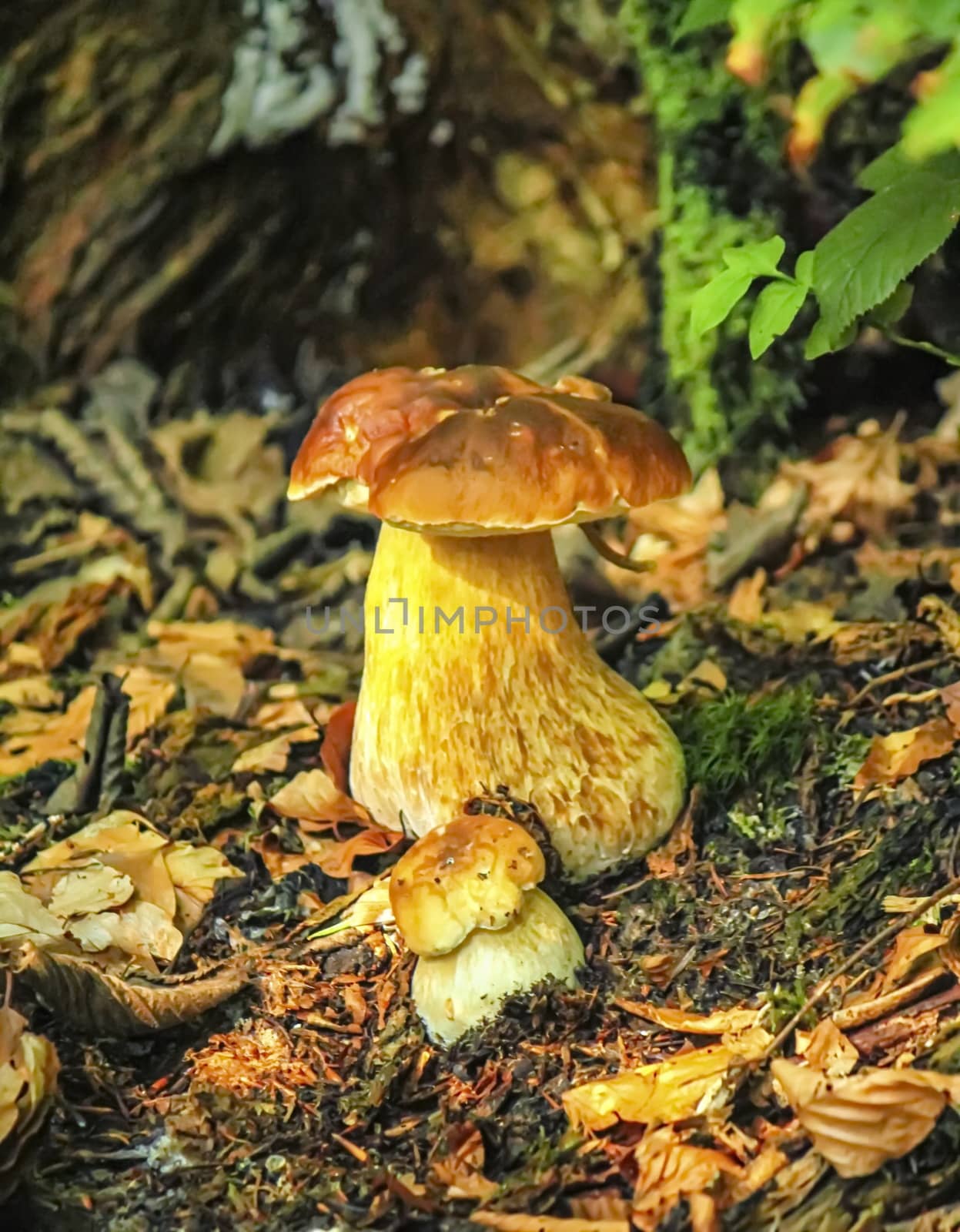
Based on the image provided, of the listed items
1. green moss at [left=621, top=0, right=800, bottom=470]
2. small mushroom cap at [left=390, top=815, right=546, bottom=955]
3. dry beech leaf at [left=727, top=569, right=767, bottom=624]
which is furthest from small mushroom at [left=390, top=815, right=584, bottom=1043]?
green moss at [left=621, top=0, right=800, bottom=470]

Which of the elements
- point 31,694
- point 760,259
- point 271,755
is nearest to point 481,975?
point 271,755

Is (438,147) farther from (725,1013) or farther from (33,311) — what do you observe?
(725,1013)

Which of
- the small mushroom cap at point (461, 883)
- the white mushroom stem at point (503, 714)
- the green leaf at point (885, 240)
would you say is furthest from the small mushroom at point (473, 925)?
the green leaf at point (885, 240)

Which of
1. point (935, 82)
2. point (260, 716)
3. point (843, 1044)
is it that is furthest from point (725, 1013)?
point (260, 716)

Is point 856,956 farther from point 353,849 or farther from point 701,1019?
point 353,849

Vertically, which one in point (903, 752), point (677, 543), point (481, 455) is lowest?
point (677, 543)

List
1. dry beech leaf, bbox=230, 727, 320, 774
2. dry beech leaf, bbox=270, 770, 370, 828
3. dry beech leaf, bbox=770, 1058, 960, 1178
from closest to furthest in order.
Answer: dry beech leaf, bbox=770, 1058, 960, 1178 → dry beech leaf, bbox=270, 770, 370, 828 → dry beech leaf, bbox=230, 727, 320, 774

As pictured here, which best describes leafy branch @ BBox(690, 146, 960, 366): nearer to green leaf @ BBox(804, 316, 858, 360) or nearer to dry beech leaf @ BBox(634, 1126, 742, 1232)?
green leaf @ BBox(804, 316, 858, 360)
